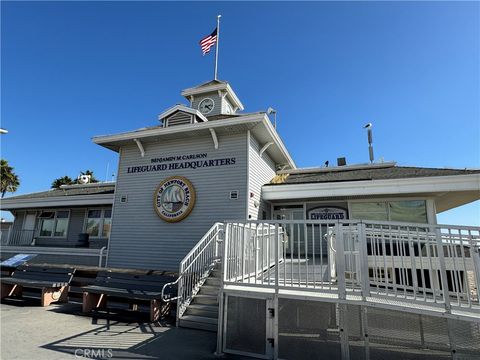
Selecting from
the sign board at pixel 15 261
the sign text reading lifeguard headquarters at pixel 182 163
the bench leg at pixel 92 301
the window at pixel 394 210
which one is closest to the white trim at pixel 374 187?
the window at pixel 394 210

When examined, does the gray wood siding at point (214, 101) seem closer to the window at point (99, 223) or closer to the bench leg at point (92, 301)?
the window at point (99, 223)

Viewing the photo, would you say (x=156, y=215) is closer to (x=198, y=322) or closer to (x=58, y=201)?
(x=198, y=322)

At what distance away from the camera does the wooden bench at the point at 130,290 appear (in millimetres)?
6105

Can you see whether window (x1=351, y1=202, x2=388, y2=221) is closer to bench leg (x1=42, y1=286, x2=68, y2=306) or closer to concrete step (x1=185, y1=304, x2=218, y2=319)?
concrete step (x1=185, y1=304, x2=218, y2=319)

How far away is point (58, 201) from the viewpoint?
45.5ft

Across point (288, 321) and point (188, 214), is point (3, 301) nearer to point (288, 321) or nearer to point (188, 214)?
point (188, 214)

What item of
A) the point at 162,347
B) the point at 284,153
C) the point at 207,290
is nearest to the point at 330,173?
the point at 284,153

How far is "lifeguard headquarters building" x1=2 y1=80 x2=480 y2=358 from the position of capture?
12.8 ft

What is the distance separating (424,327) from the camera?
3.83m

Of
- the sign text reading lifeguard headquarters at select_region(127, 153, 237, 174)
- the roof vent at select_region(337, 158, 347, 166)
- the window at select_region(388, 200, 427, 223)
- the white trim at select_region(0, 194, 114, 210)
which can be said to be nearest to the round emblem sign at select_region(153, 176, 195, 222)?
the sign text reading lifeguard headquarters at select_region(127, 153, 237, 174)

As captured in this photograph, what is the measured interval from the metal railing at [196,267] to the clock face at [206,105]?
7.46m

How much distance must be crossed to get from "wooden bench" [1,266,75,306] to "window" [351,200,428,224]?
947cm

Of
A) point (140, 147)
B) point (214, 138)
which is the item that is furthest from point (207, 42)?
point (214, 138)

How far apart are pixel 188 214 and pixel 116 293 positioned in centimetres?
348
